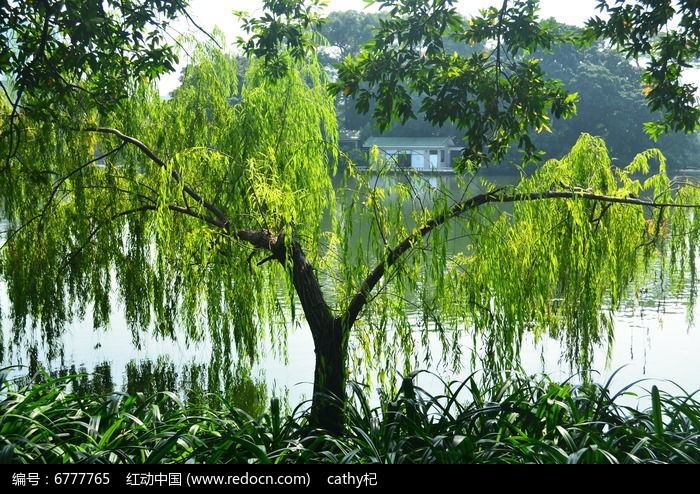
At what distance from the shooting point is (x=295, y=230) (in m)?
4.98

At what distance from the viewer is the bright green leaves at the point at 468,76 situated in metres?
4.75

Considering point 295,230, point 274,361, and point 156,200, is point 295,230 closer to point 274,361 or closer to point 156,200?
point 156,200

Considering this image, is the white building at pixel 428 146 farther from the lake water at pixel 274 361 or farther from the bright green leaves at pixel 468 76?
the bright green leaves at pixel 468 76

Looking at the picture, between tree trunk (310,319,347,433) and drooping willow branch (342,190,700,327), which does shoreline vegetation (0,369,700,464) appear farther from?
drooping willow branch (342,190,700,327)

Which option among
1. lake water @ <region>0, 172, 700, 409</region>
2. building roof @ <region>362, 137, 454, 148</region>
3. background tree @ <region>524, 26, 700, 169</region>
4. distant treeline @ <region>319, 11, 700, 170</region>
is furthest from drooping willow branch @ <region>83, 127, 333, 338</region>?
building roof @ <region>362, 137, 454, 148</region>

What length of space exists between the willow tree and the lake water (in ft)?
2.44

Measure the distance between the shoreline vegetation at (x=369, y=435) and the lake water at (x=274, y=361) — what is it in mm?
2381

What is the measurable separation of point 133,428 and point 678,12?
3931mm

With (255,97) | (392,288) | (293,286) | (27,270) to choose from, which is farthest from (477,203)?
(27,270)

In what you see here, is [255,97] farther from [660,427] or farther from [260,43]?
[660,427]

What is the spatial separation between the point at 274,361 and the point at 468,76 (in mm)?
4206

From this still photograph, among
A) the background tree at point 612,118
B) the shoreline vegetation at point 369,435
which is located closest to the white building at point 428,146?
the background tree at point 612,118

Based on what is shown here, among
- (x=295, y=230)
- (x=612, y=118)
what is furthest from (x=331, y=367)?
(x=612, y=118)

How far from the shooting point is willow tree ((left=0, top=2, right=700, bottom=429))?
4594mm
